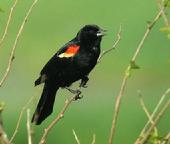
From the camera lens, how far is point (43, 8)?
17438mm

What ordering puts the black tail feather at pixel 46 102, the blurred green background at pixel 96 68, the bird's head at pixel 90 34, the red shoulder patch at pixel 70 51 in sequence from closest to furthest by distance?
the black tail feather at pixel 46 102 → the red shoulder patch at pixel 70 51 → the bird's head at pixel 90 34 → the blurred green background at pixel 96 68

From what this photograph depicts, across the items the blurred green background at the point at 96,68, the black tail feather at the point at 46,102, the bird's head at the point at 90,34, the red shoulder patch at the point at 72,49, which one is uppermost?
the red shoulder patch at the point at 72,49

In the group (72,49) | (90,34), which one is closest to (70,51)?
(72,49)

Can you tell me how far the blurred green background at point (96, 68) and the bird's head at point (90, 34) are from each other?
322 cm

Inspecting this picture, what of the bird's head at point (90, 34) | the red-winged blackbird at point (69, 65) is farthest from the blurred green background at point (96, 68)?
the red-winged blackbird at point (69, 65)

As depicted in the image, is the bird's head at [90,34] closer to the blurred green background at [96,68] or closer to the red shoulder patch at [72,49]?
the red shoulder patch at [72,49]

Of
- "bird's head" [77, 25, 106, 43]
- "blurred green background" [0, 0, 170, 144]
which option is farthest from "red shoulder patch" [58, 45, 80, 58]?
"blurred green background" [0, 0, 170, 144]

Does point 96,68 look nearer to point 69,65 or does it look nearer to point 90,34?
point 90,34

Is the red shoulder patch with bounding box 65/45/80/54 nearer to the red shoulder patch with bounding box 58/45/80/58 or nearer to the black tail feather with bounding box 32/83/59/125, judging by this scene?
the red shoulder patch with bounding box 58/45/80/58

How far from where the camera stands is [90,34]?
6738 mm

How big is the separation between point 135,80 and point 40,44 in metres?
2.59

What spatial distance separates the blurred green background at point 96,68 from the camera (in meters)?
10.7

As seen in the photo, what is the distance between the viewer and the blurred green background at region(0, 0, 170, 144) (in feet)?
35.2

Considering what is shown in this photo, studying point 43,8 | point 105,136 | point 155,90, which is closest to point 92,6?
point 43,8
